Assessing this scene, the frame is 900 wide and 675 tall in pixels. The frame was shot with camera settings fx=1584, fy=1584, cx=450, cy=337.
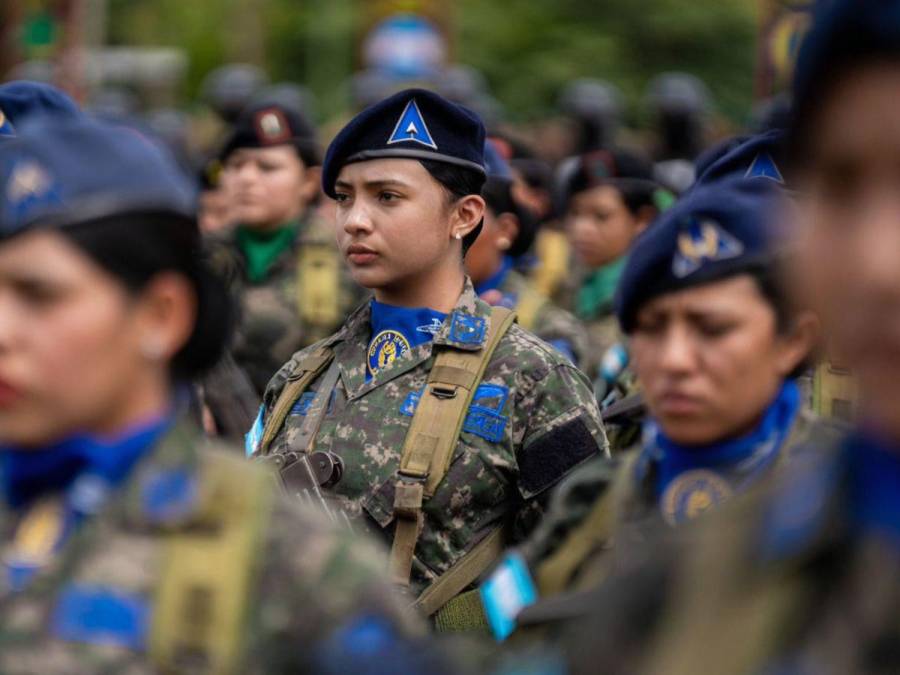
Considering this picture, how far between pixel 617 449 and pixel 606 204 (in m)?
4.56

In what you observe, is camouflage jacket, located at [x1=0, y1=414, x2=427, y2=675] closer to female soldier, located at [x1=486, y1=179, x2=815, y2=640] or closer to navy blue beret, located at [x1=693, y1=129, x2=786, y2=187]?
female soldier, located at [x1=486, y1=179, x2=815, y2=640]

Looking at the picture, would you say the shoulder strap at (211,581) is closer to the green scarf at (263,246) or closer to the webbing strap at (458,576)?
the webbing strap at (458,576)

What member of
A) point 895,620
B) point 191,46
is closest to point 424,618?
point 895,620

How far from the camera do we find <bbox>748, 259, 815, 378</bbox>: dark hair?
3371 millimetres

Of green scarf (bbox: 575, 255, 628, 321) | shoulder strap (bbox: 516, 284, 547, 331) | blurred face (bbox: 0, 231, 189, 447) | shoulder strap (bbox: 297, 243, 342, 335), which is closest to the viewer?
blurred face (bbox: 0, 231, 189, 447)

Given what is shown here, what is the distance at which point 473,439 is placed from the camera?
4.95m

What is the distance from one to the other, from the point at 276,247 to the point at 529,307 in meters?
1.75

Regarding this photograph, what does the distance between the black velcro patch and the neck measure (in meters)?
0.63

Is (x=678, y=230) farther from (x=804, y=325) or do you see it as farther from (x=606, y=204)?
(x=606, y=204)

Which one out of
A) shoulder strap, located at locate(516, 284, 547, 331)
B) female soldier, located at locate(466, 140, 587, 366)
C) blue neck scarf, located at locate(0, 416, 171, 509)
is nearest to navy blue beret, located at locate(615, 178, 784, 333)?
blue neck scarf, located at locate(0, 416, 171, 509)

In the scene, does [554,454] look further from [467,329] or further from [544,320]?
[544,320]

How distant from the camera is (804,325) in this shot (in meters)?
3.41

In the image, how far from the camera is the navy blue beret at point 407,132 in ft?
17.7

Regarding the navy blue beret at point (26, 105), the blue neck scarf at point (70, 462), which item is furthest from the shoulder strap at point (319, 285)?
the blue neck scarf at point (70, 462)
